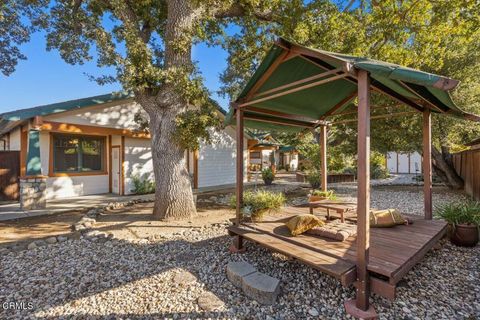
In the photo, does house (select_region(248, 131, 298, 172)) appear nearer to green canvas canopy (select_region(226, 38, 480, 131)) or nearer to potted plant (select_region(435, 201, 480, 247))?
green canvas canopy (select_region(226, 38, 480, 131))

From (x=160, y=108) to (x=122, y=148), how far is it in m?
5.54

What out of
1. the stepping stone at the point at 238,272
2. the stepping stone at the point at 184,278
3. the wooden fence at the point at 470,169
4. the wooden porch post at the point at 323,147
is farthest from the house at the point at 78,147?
the wooden fence at the point at 470,169

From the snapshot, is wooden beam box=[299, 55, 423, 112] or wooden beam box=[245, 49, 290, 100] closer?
wooden beam box=[245, 49, 290, 100]

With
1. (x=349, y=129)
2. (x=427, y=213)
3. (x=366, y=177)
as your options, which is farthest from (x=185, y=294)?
(x=349, y=129)

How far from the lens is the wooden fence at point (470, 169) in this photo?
27.0 ft


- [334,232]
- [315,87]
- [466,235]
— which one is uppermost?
[315,87]

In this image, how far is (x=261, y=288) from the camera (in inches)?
119

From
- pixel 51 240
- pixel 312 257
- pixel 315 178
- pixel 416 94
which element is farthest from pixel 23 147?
pixel 315 178

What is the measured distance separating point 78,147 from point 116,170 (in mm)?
1818

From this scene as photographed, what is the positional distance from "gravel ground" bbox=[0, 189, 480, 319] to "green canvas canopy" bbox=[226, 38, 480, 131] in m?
2.47

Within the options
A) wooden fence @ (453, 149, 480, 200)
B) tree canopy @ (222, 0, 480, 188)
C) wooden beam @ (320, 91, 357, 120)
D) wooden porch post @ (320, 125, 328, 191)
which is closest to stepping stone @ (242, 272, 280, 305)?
wooden porch post @ (320, 125, 328, 191)

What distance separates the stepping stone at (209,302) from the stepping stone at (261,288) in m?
0.37

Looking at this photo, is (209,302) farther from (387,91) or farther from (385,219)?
(387,91)

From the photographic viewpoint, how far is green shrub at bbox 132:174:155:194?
11352 mm
